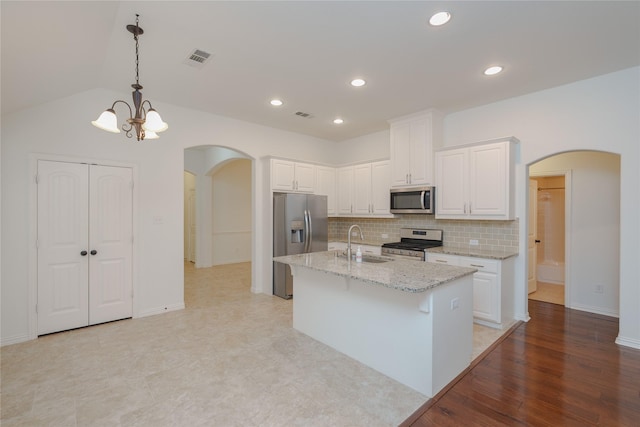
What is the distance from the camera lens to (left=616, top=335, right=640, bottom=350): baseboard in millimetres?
3170

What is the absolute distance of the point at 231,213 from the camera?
28.4 feet

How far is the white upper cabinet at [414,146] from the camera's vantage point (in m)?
4.57

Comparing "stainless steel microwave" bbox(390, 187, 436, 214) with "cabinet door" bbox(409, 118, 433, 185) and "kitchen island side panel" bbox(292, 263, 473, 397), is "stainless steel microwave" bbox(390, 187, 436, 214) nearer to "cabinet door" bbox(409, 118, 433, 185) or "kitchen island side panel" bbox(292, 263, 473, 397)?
"cabinet door" bbox(409, 118, 433, 185)

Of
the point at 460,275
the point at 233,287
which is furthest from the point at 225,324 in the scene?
the point at 460,275

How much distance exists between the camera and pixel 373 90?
386 cm

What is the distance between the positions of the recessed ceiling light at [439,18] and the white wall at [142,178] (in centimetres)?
354

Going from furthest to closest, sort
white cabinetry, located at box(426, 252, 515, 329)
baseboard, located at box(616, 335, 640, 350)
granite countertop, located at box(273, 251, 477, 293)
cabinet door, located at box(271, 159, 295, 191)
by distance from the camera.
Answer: cabinet door, located at box(271, 159, 295, 191), white cabinetry, located at box(426, 252, 515, 329), baseboard, located at box(616, 335, 640, 350), granite countertop, located at box(273, 251, 477, 293)

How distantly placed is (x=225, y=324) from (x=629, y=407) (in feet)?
13.0

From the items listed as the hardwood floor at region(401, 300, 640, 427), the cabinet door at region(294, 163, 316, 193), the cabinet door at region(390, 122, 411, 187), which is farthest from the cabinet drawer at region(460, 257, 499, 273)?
the cabinet door at region(294, 163, 316, 193)

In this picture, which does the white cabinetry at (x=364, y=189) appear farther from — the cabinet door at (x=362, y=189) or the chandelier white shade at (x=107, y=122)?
the chandelier white shade at (x=107, y=122)

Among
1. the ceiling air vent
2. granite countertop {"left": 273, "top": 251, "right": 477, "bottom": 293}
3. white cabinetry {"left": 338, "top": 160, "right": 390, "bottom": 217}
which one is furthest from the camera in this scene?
white cabinetry {"left": 338, "top": 160, "right": 390, "bottom": 217}

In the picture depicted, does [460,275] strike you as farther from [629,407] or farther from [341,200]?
[341,200]

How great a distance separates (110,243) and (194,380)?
241 cm

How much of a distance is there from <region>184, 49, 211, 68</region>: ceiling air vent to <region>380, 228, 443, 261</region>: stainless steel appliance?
3.47 m
